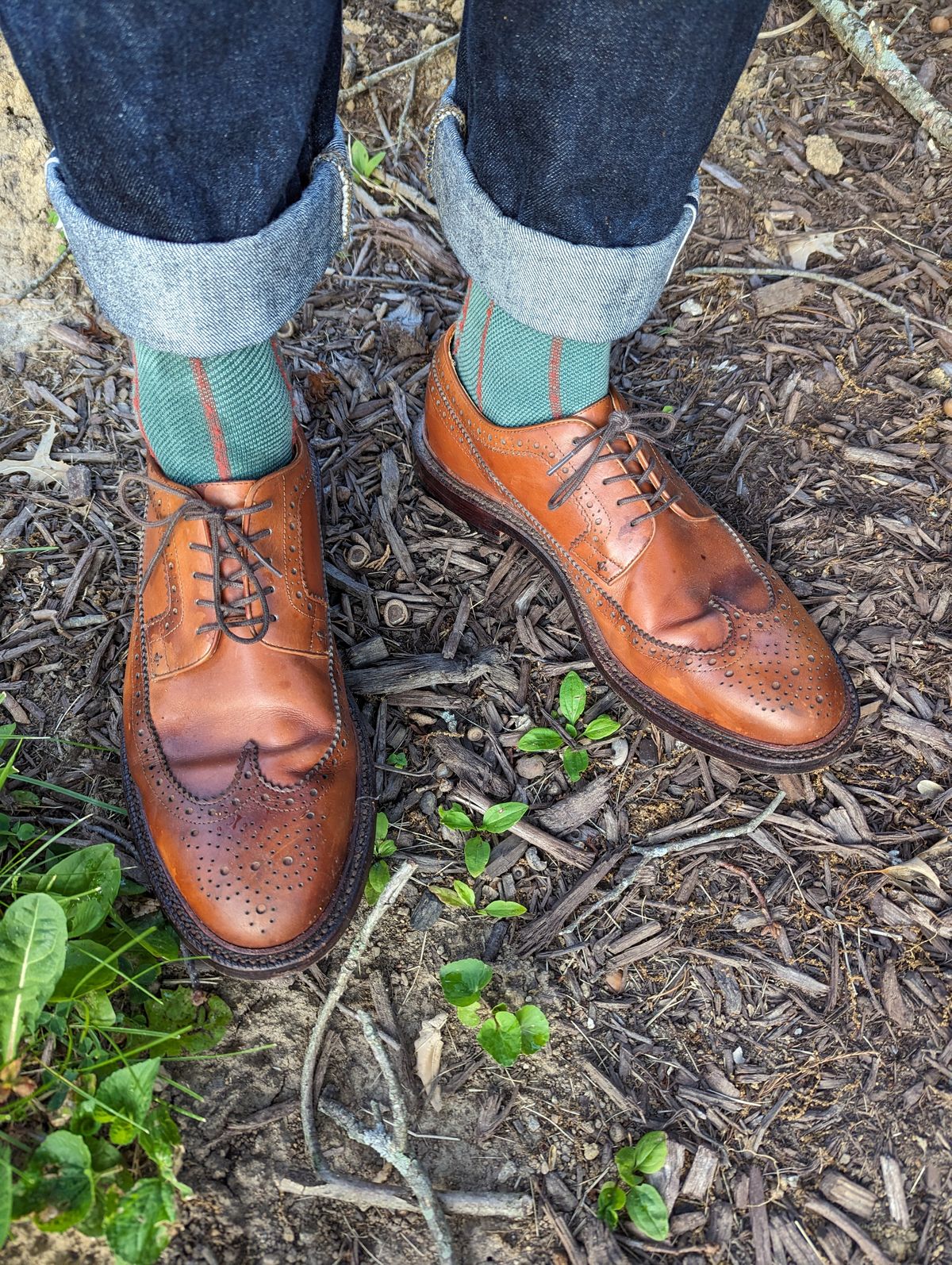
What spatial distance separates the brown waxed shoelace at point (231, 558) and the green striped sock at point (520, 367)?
1.69 feet

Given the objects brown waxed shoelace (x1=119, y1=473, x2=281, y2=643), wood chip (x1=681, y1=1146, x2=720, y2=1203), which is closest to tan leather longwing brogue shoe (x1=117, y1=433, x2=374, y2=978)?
brown waxed shoelace (x1=119, y1=473, x2=281, y2=643)

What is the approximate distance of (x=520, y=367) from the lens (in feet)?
5.44

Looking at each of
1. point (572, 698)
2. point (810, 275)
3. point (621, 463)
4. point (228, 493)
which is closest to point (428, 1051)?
point (572, 698)

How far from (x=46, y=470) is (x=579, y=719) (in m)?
1.27

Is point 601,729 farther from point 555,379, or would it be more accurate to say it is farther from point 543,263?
point 543,263

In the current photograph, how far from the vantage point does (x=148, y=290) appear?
1.17 m

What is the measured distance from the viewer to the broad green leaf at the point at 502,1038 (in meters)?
1.38

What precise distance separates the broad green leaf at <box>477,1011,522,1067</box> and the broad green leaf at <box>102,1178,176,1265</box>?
1.57ft

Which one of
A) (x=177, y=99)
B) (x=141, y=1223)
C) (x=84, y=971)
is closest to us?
(x=177, y=99)

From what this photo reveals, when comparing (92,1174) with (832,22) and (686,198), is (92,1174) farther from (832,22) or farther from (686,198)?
(832,22)

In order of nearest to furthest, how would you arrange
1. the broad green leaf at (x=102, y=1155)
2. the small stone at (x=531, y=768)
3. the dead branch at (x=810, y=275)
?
1. the broad green leaf at (x=102, y=1155)
2. the small stone at (x=531, y=768)
3. the dead branch at (x=810, y=275)

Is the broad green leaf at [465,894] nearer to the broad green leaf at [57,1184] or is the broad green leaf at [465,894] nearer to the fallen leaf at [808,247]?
the broad green leaf at [57,1184]

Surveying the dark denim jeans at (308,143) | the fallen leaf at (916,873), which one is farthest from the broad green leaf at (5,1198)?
the fallen leaf at (916,873)

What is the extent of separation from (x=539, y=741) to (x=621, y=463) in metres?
0.54
